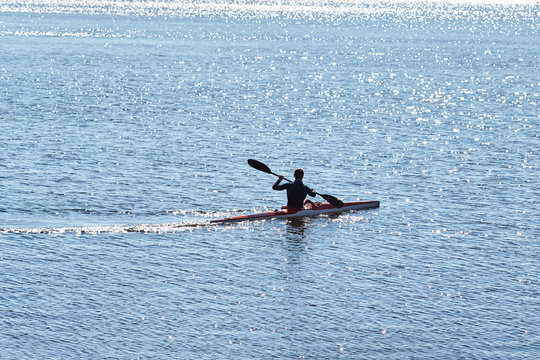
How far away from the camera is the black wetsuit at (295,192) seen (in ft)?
111

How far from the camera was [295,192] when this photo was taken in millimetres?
34000

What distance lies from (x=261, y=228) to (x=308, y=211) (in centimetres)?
267

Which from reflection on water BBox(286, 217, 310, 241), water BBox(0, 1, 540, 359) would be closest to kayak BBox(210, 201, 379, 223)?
reflection on water BBox(286, 217, 310, 241)

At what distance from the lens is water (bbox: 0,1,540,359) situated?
2311 cm

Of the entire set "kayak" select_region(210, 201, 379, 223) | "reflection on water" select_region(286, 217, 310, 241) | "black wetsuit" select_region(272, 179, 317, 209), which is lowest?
"reflection on water" select_region(286, 217, 310, 241)

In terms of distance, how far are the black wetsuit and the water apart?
2.75 feet

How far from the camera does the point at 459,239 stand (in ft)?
104

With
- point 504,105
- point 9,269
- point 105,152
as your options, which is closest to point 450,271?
point 9,269

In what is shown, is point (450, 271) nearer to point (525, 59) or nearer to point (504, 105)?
point (504, 105)

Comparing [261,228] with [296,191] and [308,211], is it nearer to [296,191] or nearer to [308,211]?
[296,191]

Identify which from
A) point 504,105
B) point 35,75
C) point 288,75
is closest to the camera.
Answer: point 504,105

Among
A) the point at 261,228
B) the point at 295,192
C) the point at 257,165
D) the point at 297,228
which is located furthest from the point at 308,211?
the point at 257,165

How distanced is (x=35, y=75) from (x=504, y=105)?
44.7m

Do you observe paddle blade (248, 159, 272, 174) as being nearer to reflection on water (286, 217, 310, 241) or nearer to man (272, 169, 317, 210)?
man (272, 169, 317, 210)
